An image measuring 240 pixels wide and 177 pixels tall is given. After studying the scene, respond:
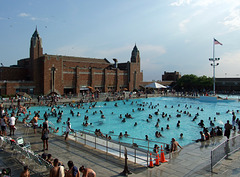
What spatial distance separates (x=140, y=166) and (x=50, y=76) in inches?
1650

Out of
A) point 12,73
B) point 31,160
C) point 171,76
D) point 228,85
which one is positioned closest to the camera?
point 31,160

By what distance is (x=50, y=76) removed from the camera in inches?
1821

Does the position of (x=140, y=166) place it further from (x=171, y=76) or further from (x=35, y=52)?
(x=171, y=76)

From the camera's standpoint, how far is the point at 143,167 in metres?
8.41

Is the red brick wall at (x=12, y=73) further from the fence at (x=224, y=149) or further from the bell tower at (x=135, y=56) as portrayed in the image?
the fence at (x=224, y=149)

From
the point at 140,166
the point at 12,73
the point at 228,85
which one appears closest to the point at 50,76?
the point at 12,73

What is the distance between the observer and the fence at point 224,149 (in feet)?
26.6

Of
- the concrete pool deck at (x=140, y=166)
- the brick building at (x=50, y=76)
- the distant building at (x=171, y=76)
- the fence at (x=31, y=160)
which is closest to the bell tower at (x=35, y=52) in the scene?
the brick building at (x=50, y=76)

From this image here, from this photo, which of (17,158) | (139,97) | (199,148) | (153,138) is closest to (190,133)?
(153,138)

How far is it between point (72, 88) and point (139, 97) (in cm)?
1823

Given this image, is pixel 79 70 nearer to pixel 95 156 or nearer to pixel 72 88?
pixel 72 88

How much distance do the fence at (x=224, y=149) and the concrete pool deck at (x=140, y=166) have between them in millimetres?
258

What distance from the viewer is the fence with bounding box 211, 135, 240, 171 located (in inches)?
320

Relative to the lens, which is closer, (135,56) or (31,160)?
(31,160)
